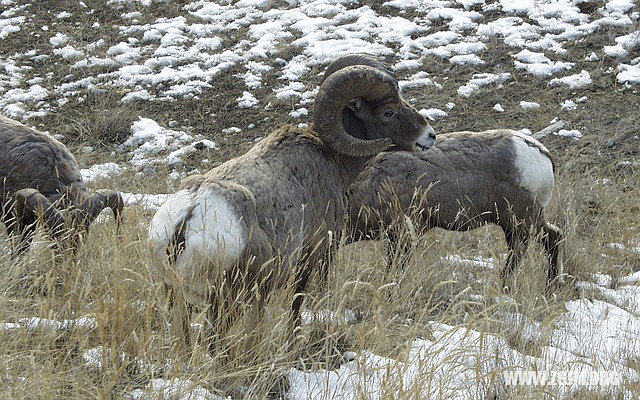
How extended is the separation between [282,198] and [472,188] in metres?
2.41

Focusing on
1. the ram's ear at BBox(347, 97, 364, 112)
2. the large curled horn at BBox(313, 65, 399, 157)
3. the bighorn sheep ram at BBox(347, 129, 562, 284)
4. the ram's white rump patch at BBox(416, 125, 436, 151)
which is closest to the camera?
the large curled horn at BBox(313, 65, 399, 157)

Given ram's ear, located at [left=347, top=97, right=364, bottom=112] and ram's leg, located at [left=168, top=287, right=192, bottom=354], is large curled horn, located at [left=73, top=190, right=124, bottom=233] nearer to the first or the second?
ram's leg, located at [left=168, top=287, right=192, bottom=354]

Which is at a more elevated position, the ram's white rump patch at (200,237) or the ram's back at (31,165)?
the ram's white rump patch at (200,237)

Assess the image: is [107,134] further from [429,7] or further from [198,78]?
[429,7]

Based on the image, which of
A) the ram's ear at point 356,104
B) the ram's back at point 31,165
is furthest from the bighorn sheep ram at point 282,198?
the ram's back at point 31,165

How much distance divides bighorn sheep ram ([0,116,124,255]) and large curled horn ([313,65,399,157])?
154 centimetres

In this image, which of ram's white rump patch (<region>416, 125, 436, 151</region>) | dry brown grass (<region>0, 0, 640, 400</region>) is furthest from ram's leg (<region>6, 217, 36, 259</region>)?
ram's white rump patch (<region>416, 125, 436, 151</region>)

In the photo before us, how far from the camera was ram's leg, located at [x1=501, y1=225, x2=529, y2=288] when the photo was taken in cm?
618

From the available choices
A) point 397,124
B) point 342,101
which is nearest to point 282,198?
point 342,101

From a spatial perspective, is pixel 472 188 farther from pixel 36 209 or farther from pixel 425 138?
pixel 36 209

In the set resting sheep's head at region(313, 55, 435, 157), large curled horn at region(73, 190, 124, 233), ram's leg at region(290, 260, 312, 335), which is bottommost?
ram's leg at region(290, 260, 312, 335)

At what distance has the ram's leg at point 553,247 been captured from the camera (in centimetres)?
634

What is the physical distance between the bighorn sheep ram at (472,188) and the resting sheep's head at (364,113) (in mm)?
887

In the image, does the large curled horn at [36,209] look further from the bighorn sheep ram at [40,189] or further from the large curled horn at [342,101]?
the large curled horn at [342,101]
